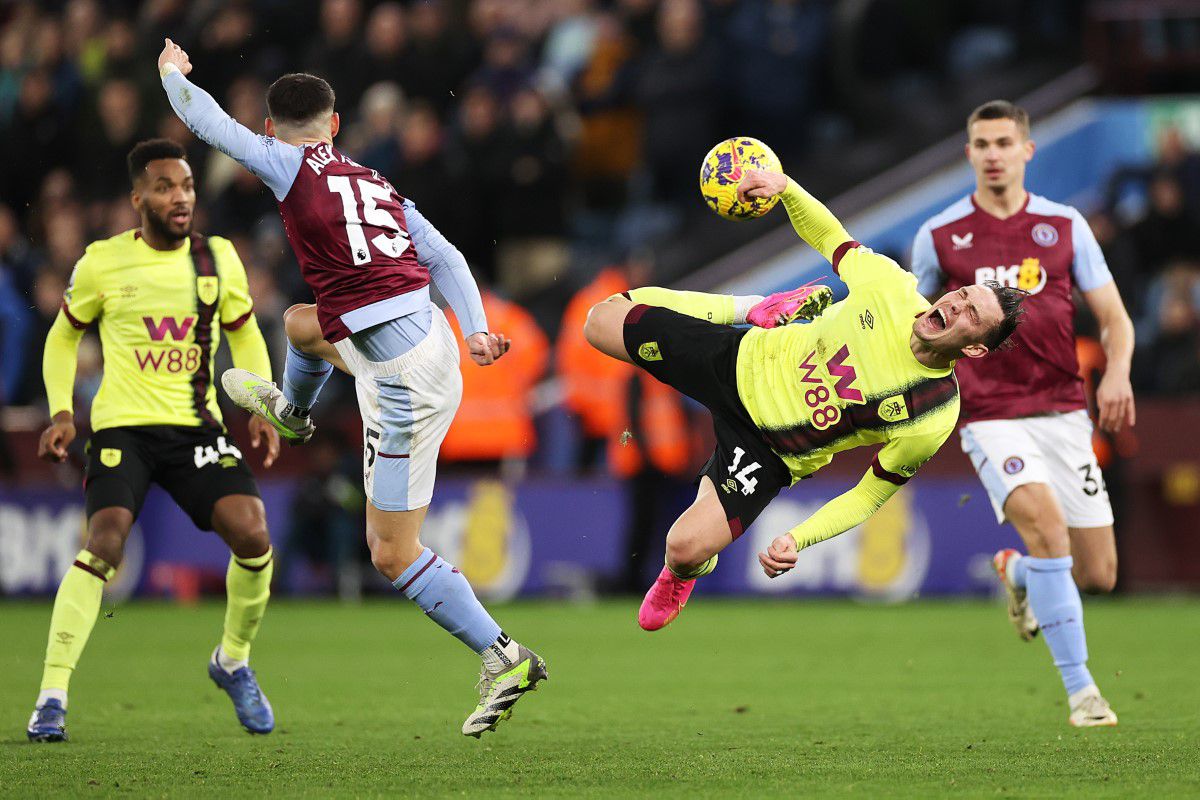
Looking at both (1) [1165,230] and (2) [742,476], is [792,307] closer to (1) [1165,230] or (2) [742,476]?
(2) [742,476]

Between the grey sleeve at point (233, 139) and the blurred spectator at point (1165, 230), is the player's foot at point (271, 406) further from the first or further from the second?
the blurred spectator at point (1165, 230)

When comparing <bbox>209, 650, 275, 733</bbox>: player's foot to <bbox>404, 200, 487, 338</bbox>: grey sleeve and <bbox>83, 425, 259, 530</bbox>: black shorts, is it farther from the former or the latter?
<bbox>404, 200, 487, 338</bbox>: grey sleeve

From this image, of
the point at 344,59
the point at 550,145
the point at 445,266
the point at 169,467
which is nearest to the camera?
the point at 445,266

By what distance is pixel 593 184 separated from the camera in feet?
58.6

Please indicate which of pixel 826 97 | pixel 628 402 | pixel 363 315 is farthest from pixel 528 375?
pixel 363 315

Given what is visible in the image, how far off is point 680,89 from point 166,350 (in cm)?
890

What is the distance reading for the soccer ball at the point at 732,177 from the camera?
7.38 m

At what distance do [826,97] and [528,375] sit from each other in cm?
459

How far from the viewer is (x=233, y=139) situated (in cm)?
704

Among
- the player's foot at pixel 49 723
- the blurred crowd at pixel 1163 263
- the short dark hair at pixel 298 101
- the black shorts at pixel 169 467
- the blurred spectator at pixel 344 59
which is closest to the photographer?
the short dark hair at pixel 298 101

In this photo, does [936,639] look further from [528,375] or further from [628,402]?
[528,375]

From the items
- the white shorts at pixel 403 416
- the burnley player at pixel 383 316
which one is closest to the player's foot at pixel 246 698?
the burnley player at pixel 383 316

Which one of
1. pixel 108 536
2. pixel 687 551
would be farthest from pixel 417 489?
pixel 108 536

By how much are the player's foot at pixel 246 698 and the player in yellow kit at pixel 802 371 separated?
1.69m
